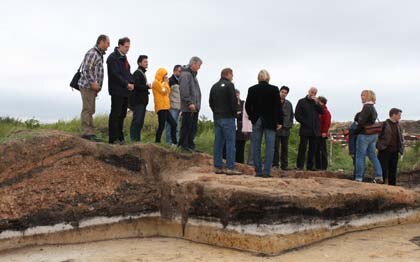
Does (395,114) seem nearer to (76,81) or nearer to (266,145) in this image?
(266,145)

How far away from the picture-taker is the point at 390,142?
924 centimetres

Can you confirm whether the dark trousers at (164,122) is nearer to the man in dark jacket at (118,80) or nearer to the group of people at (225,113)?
the group of people at (225,113)

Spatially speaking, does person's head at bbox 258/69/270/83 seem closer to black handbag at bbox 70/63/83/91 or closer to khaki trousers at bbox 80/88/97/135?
khaki trousers at bbox 80/88/97/135

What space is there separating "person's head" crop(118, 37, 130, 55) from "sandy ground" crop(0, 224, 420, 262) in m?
3.02

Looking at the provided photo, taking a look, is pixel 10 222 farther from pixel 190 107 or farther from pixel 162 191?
pixel 190 107

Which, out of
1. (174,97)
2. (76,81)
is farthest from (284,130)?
(76,81)

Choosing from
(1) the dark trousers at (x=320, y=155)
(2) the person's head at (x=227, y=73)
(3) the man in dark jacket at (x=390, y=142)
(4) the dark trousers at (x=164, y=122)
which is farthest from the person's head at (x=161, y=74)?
(3) the man in dark jacket at (x=390, y=142)

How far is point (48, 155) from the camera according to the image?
24.7ft

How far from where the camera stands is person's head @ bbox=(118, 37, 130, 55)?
26.8 feet

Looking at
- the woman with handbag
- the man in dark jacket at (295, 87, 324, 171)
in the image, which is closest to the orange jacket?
the man in dark jacket at (295, 87, 324, 171)

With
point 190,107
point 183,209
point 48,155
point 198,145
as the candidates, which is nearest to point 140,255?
point 183,209

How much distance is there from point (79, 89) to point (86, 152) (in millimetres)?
1111

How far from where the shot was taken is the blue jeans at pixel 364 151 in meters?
9.02

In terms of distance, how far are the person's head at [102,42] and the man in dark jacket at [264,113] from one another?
2.36m
